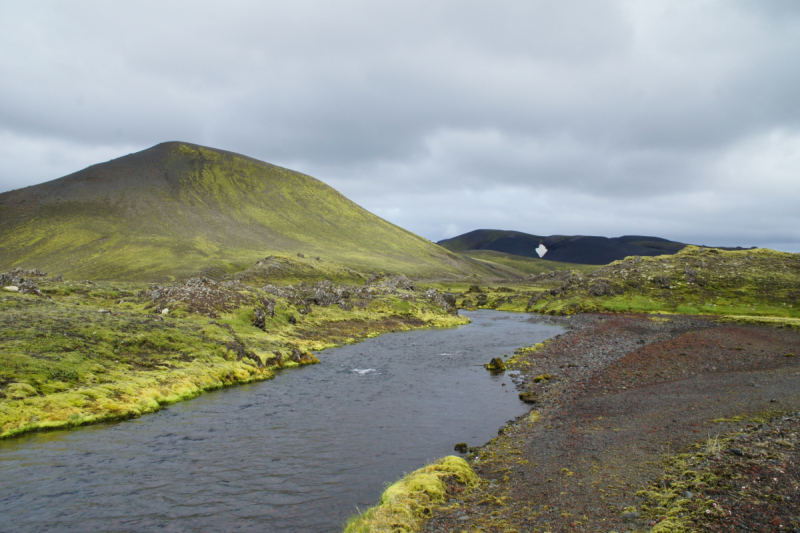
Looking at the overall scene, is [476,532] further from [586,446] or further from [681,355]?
[681,355]

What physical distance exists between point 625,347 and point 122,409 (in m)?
49.2

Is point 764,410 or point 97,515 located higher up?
point 764,410

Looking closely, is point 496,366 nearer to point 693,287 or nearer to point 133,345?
point 133,345

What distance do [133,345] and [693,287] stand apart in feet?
396

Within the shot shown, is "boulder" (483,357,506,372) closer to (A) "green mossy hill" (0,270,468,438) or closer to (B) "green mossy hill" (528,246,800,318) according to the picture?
(A) "green mossy hill" (0,270,468,438)

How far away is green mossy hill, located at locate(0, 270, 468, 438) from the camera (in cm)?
2459

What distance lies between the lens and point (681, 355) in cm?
3872

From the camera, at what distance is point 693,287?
104 metres

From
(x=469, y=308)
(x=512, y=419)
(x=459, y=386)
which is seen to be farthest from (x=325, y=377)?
(x=469, y=308)

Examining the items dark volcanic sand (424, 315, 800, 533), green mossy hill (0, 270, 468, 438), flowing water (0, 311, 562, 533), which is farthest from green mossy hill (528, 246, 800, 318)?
flowing water (0, 311, 562, 533)

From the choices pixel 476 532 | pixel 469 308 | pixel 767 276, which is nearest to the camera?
pixel 476 532

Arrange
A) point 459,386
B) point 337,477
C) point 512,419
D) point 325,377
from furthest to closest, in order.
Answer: point 325,377 → point 459,386 → point 512,419 → point 337,477

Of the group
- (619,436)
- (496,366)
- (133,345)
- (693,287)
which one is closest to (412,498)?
(619,436)

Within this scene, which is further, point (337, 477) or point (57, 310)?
point (57, 310)
